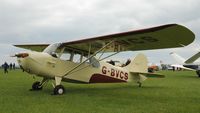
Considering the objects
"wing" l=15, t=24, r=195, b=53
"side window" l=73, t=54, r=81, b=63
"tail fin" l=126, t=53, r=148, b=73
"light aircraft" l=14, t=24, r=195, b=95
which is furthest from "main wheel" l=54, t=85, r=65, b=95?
"tail fin" l=126, t=53, r=148, b=73

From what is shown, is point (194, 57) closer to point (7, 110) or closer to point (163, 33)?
point (163, 33)

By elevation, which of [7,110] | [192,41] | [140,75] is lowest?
[7,110]

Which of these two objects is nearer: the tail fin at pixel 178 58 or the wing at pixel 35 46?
the wing at pixel 35 46

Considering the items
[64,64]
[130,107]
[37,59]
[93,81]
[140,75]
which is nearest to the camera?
[130,107]

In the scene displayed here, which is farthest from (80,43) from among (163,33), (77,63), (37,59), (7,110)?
(7,110)

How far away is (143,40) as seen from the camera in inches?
457

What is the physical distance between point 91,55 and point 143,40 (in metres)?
2.33

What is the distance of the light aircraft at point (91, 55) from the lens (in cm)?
1032

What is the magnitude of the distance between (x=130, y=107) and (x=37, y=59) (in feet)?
14.7

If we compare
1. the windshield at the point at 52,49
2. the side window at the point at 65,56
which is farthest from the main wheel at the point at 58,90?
the windshield at the point at 52,49

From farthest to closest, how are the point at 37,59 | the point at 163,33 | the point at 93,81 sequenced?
the point at 93,81, the point at 37,59, the point at 163,33

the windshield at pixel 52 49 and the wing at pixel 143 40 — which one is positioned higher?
the wing at pixel 143 40

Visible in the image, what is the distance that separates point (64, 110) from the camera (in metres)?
7.55

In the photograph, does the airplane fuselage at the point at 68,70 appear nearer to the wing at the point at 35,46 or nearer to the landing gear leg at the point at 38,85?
the landing gear leg at the point at 38,85
